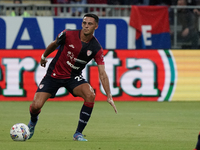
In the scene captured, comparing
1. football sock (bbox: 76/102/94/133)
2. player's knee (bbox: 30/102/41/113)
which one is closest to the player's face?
football sock (bbox: 76/102/94/133)

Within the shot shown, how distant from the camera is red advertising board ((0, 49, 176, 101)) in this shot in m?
14.9

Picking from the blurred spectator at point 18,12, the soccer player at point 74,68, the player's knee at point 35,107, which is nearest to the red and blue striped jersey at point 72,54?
the soccer player at point 74,68

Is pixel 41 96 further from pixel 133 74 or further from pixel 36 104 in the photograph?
pixel 133 74

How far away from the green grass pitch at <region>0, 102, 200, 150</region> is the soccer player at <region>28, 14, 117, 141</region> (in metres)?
0.53

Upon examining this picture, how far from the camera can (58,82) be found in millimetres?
8188

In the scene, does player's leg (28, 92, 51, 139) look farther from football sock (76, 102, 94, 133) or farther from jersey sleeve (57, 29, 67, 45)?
jersey sleeve (57, 29, 67, 45)

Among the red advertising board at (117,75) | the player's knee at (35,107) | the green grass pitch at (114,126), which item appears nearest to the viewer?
the green grass pitch at (114,126)

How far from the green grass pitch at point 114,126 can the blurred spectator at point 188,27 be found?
3.12 meters

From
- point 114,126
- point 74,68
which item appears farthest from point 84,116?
point 114,126

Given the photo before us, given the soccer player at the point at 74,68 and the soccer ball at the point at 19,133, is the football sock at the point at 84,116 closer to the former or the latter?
the soccer player at the point at 74,68

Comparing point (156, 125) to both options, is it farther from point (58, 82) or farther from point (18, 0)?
point (18, 0)

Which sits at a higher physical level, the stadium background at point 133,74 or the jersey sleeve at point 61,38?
the jersey sleeve at point 61,38

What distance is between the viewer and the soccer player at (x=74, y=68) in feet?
25.9

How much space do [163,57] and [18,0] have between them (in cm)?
610
